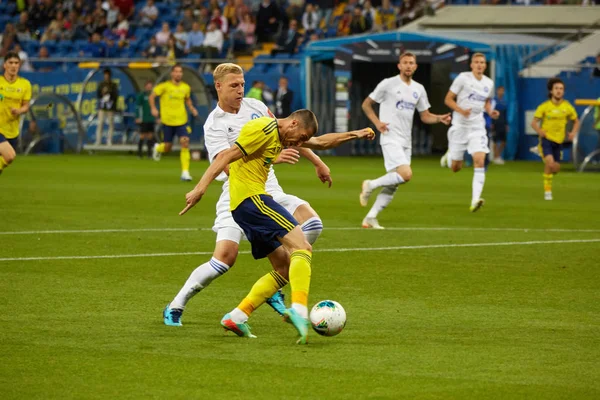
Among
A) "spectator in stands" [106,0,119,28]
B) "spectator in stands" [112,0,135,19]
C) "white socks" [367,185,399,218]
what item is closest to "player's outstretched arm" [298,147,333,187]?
"white socks" [367,185,399,218]

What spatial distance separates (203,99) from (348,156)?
4.85m

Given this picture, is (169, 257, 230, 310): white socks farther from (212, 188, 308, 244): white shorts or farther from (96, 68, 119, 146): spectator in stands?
(96, 68, 119, 146): spectator in stands

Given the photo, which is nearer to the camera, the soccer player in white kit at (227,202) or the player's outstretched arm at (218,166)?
the player's outstretched arm at (218,166)

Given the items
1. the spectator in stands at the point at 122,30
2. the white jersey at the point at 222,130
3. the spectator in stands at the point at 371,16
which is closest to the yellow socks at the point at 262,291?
the white jersey at the point at 222,130

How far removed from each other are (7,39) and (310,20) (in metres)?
11.1

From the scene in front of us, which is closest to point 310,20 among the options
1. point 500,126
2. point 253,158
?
point 500,126

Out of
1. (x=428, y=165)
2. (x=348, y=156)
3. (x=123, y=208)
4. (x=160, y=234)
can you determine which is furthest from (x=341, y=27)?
(x=160, y=234)

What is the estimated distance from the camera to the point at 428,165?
104ft

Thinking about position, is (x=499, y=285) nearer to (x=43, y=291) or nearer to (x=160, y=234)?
(x=43, y=291)

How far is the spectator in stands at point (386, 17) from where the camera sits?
36438 mm

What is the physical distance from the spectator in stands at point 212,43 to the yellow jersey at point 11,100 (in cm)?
1618

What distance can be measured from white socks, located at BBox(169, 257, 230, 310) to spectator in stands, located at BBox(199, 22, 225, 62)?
28.6 metres

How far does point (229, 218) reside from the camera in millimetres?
8711

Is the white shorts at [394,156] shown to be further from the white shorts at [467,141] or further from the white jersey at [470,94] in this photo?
the white jersey at [470,94]
